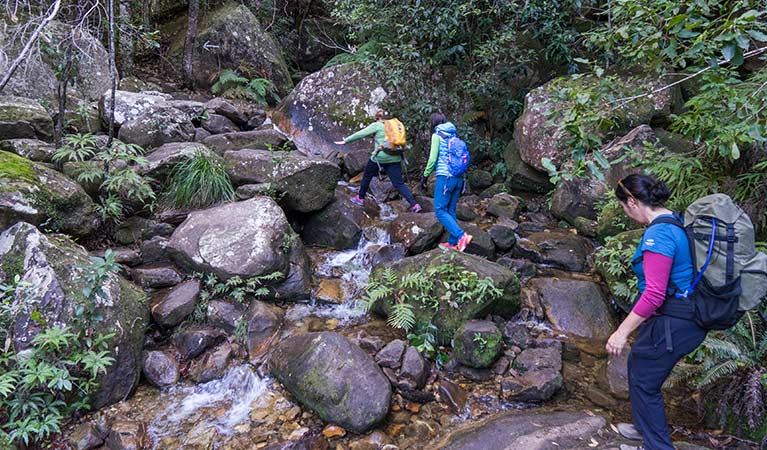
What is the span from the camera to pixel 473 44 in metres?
9.72

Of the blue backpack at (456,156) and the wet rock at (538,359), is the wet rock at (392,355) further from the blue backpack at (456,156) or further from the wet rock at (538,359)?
the blue backpack at (456,156)

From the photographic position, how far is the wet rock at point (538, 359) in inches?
189

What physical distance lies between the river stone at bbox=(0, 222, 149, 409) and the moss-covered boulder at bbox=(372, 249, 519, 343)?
9.77 feet

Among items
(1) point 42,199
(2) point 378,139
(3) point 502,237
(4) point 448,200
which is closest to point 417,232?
(4) point 448,200

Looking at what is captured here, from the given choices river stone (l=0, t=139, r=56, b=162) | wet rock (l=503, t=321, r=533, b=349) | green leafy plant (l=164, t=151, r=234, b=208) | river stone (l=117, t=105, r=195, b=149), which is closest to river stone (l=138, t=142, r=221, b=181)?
green leafy plant (l=164, t=151, r=234, b=208)

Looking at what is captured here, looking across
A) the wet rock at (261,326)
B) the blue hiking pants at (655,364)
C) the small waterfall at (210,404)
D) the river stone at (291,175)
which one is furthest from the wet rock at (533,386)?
the river stone at (291,175)

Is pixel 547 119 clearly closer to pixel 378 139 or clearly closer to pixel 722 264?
pixel 378 139

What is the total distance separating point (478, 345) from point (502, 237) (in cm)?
301

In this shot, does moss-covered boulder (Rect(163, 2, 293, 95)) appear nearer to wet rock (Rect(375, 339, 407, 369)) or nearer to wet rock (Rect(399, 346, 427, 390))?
wet rock (Rect(375, 339, 407, 369))

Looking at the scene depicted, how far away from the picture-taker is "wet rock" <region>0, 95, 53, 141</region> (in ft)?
21.1

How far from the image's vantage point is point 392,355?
480 centimetres

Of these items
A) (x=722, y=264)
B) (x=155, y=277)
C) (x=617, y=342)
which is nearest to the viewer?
(x=722, y=264)

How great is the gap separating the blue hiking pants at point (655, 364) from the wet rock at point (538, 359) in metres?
1.33

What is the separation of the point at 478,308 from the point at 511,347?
60cm
